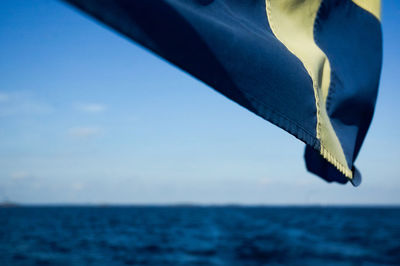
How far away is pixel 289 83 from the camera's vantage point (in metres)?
1.32

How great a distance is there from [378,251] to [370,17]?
27.4m

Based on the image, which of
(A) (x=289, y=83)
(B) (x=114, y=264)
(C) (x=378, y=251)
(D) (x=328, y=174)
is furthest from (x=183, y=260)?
(A) (x=289, y=83)

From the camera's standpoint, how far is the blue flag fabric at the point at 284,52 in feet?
3.29

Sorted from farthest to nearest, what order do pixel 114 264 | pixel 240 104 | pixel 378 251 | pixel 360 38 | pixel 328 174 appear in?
pixel 378 251
pixel 114 264
pixel 328 174
pixel 360 38
pixel 240 104

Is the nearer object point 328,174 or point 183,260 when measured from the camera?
point 328,174

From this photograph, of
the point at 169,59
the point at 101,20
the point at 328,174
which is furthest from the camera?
the point at 328,174

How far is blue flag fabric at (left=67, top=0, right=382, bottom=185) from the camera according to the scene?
1.00m

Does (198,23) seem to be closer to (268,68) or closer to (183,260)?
(268,68)

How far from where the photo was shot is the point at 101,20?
2.73 feet

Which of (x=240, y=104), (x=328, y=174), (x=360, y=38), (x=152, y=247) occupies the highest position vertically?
(x=360, y=38)

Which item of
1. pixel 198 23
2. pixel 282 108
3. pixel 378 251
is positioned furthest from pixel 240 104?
pixel 378 251

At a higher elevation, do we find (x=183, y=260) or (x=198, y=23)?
(x=198, y=23)

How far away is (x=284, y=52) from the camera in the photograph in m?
1.39

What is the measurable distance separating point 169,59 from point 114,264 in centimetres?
1967
